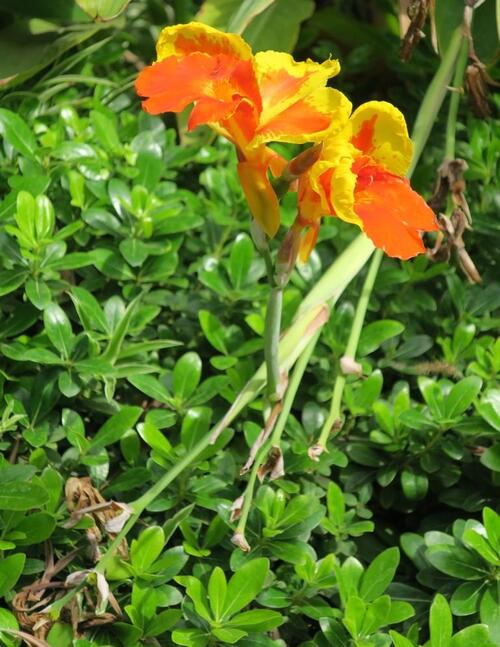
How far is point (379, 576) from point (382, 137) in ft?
1.45

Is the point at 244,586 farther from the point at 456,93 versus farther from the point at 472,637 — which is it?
the point at 456,93

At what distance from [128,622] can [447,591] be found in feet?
1.11

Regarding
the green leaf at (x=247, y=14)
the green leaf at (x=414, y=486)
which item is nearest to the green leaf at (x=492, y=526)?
the green leaf at (x=414, y=486)

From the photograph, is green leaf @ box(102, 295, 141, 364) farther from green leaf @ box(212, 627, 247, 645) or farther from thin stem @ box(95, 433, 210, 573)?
green leaf @ box(212, 627, 247, 645)

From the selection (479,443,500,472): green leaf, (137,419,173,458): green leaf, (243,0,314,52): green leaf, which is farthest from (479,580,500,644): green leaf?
(243,0,314,52): green leaf

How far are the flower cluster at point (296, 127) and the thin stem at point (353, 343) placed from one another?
0.25 meters

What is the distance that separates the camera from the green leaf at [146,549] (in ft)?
3.20

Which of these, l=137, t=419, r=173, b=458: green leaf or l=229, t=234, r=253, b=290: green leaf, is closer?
l=137, t=419, r=173, b=458: green leaf

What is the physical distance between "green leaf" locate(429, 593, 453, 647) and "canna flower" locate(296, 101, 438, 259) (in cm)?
35

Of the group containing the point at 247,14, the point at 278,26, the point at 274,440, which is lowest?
the point at 274,440

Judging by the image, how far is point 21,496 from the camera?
0.95 metres

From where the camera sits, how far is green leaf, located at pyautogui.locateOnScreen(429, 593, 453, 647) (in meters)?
0.93

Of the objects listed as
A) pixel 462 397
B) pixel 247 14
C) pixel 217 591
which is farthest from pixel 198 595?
pixel 247 14

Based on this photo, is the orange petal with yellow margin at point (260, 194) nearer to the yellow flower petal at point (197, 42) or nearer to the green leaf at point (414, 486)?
the yellow flower petal at point (197, 42)
